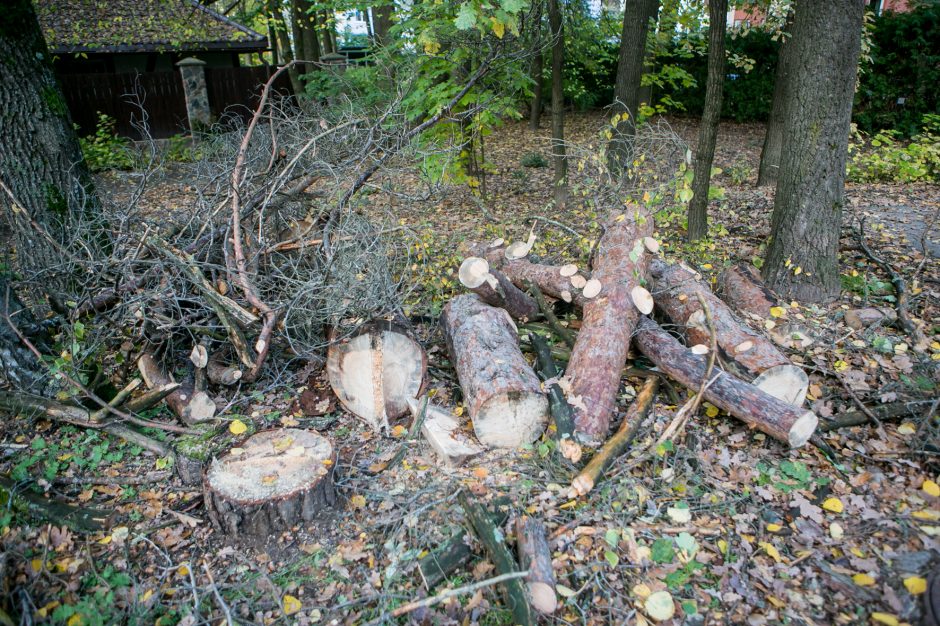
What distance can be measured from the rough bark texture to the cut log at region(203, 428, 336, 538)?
1.55 meters

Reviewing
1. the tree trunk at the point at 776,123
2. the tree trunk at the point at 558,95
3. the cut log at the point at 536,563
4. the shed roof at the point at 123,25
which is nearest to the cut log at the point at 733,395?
the cut log at the point at 536,563

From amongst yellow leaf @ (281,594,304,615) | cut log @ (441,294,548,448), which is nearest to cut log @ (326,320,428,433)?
cut log @ (441,294,548,448)

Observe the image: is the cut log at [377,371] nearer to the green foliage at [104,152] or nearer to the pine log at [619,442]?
the pine log at [619,442]

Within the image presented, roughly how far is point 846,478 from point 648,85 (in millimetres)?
6655

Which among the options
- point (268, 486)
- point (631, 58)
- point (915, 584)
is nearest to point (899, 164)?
point (631, 58)

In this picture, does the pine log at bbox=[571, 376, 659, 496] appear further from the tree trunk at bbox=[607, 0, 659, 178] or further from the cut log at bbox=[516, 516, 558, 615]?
the tree trunk at bbox=[607, 0, 659, 178]

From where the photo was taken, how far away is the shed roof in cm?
1373

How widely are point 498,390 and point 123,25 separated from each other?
16.1 meters

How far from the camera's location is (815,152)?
4.77m

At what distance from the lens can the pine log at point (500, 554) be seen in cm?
249

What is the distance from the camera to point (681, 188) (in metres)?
5.11

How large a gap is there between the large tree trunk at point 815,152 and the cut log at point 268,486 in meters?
4.24

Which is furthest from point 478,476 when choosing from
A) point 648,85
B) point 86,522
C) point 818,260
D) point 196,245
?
point 648,85

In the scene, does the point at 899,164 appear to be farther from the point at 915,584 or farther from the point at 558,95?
the point at 915,584
